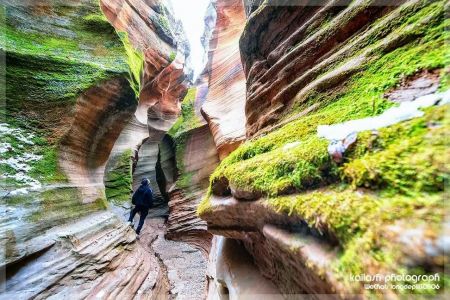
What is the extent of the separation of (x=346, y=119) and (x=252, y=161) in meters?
1.00

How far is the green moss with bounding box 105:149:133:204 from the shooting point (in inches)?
436

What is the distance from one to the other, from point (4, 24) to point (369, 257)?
8.88 meters

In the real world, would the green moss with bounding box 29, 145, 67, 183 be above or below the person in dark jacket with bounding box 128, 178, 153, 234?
above

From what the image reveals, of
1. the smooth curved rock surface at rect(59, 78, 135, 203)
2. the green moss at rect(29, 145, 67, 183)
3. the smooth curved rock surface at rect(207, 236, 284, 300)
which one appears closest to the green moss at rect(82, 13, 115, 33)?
the smooth curved rock surface at rect(59, 78, 135, 203)

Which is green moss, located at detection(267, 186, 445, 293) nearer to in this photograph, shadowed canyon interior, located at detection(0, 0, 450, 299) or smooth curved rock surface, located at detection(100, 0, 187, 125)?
shadowed canyon interior, located at detection(0, 0, 450, 299)

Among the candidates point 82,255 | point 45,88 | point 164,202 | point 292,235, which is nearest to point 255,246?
point 292,235

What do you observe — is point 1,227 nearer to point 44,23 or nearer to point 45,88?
point 45,88

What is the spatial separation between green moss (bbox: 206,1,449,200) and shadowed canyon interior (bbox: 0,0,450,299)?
0.01m

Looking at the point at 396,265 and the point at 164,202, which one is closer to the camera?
the point at 396,265

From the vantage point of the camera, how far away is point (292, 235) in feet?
5.97

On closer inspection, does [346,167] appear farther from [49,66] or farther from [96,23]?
[96,23]

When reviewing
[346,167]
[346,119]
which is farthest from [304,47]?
[346,167]

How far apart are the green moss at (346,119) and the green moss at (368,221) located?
95mm

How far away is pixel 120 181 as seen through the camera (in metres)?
11.7
